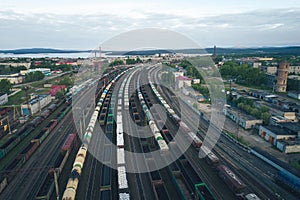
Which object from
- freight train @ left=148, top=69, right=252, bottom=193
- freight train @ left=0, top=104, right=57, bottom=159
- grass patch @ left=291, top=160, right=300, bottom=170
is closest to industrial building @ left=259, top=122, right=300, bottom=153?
grass patch @ left=291, top=160, right=300, bottom=170

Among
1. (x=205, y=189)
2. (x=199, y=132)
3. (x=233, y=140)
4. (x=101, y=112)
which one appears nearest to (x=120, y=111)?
(x=101, y=112)

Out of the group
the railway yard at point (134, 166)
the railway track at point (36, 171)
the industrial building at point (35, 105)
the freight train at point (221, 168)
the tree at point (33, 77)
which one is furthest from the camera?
the tree at point (33, 77)

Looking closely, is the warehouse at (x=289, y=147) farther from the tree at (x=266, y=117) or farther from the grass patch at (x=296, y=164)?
the tree at (x=266, y=117)

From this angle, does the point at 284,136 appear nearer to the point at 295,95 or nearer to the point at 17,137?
the point at 295,95

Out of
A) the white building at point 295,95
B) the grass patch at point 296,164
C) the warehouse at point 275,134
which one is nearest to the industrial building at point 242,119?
the warehouse at point 275,134

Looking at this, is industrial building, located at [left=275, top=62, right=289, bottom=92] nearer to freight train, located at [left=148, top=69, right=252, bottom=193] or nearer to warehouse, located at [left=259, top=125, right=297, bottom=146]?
warehouse, located at [left=259, top=125, right=297, bottom=146]

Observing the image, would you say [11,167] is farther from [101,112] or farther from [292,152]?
[292,152]
